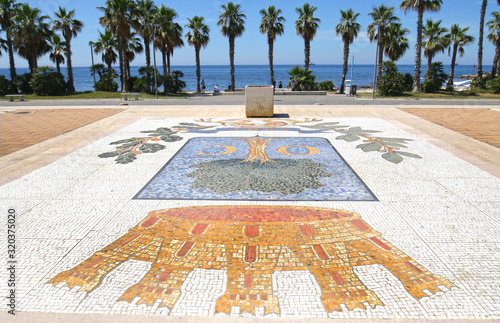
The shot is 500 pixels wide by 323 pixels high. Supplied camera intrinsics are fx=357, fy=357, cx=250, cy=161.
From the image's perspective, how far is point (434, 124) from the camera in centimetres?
1381

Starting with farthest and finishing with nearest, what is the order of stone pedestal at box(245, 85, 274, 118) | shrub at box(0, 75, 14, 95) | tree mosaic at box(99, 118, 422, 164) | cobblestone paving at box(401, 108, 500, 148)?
shrub at box(0, 75, 14, 95) < stone pedestal at box(245, 85, 274, 118) < cobblestone paving at box(401, 108, 500, 148) < tree mosaic at box(99, 118, 422, 164)

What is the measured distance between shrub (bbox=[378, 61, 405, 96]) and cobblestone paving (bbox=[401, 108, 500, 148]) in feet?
35.5

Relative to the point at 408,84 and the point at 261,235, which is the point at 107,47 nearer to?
the point at 408,84

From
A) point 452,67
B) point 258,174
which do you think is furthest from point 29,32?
point 452,67

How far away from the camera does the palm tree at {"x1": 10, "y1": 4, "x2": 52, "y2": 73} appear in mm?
32094

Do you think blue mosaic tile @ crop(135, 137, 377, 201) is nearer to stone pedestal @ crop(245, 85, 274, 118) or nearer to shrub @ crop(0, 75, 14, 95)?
stone pedestal @ crop(245, 85, 274, 118)

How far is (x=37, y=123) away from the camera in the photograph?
14555 mm

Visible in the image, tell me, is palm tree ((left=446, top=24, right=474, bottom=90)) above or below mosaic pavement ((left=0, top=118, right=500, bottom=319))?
above

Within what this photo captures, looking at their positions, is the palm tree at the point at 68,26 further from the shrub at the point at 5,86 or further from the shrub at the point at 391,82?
the shrub at the point at 391,82

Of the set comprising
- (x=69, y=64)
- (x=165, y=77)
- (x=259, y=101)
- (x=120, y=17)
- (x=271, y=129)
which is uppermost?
(x=120, y=17)

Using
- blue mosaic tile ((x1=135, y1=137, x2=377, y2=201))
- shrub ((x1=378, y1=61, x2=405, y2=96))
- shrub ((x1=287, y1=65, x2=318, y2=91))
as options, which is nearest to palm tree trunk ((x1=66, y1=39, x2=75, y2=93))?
shrub ((x1=287, y1=65, x2=318, y2=91))

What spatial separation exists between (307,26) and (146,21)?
51.7 ft

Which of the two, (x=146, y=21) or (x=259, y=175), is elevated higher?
(x=146, y=21)

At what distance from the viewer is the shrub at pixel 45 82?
99.7ft
